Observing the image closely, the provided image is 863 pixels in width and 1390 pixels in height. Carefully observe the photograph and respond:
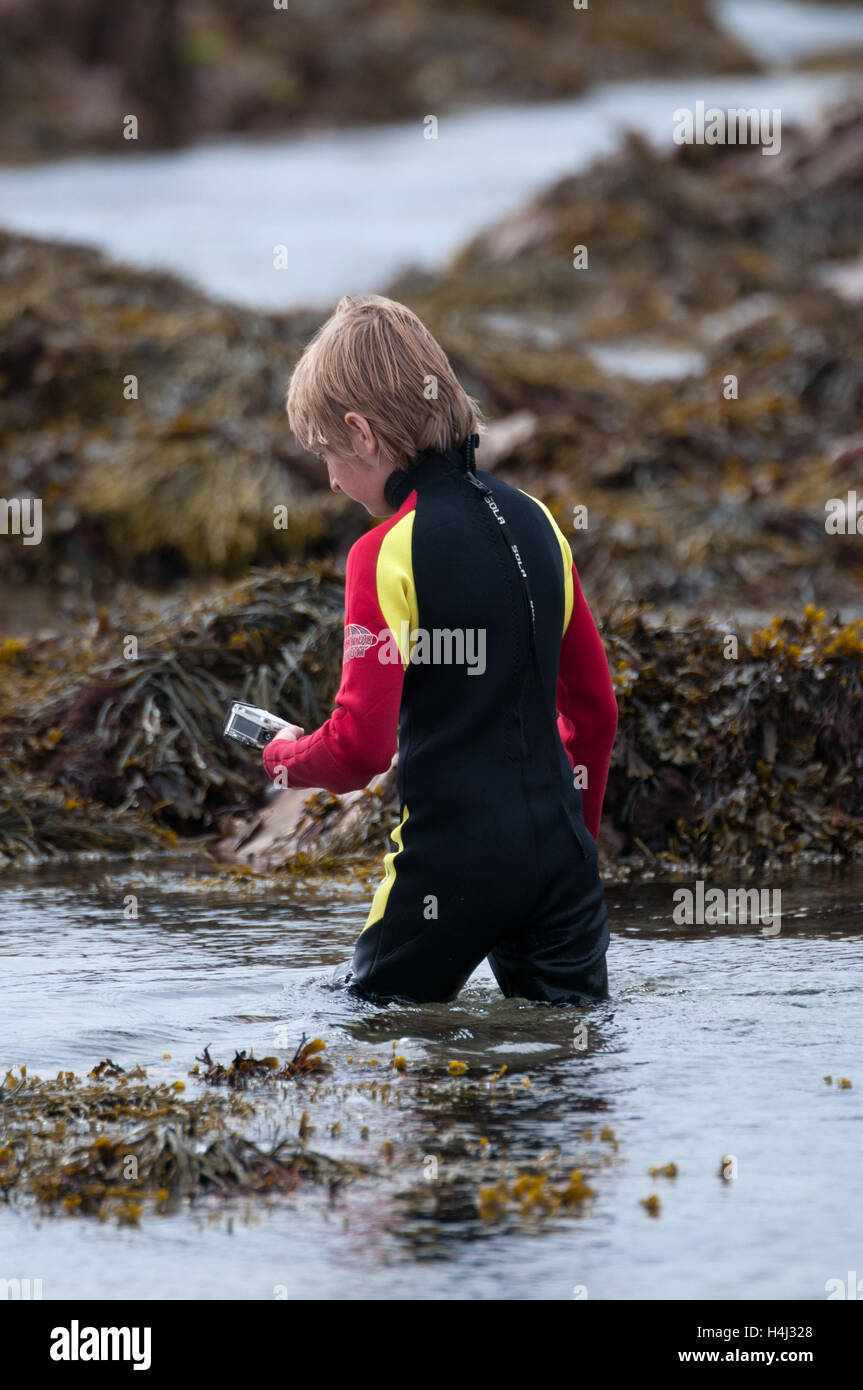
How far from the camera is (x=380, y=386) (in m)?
3.79

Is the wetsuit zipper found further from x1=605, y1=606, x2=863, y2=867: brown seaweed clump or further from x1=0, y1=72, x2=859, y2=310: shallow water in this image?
x1=0, y1=72, x2=859, y2=310: shallow water

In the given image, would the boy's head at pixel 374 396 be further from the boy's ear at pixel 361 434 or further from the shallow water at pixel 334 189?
the shallow water at pixel 334 189

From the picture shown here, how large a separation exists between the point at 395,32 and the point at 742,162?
1600 cm

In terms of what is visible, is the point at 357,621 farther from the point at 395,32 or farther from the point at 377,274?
the point at 395,32

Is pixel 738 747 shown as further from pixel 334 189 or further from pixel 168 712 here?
pixel 334 189

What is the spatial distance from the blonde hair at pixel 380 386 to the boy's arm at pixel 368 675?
8.1 inches

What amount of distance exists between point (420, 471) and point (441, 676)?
43 cm

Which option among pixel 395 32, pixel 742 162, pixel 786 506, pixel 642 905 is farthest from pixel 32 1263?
pixel 395 32

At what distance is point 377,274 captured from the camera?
64.6ft

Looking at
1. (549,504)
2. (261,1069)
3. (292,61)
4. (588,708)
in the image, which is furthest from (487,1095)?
(292,61)

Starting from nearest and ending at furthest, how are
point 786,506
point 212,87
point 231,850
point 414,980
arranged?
point 414,980 < point 231,850 < point 786,506 < point 212,87

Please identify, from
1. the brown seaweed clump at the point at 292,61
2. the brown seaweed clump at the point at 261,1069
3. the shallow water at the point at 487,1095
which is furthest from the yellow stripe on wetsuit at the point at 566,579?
the brown seaweed clump at the point at 292,61

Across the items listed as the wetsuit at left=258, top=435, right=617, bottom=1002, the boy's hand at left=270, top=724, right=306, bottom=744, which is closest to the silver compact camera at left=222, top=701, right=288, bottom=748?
the boy's hand at left=270, top=724, right=306, bottom=744

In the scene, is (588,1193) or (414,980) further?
(414,980)
